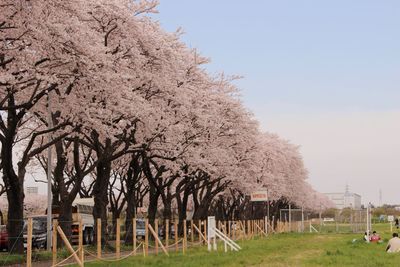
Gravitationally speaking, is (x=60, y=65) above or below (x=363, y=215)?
above

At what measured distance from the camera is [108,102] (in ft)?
88.9

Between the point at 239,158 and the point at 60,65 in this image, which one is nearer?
the point at 60,65

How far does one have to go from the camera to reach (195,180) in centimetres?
4928

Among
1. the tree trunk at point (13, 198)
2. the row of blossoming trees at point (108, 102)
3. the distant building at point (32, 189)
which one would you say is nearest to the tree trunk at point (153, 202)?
the row of blossoming trees at point (108, 102)

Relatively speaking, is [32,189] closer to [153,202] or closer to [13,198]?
[153,202]

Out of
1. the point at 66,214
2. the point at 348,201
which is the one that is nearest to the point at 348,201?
the point at 348,201

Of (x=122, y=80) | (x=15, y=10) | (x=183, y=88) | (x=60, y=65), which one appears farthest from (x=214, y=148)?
(x=15, y=10)

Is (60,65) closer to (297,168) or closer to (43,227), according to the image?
(43,227)

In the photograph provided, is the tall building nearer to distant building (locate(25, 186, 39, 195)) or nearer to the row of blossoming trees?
the row of blossoming trees

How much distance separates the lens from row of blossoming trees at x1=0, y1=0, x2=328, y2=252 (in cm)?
2033

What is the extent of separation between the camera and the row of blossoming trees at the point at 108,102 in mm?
20328

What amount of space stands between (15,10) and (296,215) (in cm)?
7104

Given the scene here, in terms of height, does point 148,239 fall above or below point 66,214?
below

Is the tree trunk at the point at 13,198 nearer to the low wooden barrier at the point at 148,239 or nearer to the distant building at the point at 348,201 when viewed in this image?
the low wooden barrier at the point at 148,239
